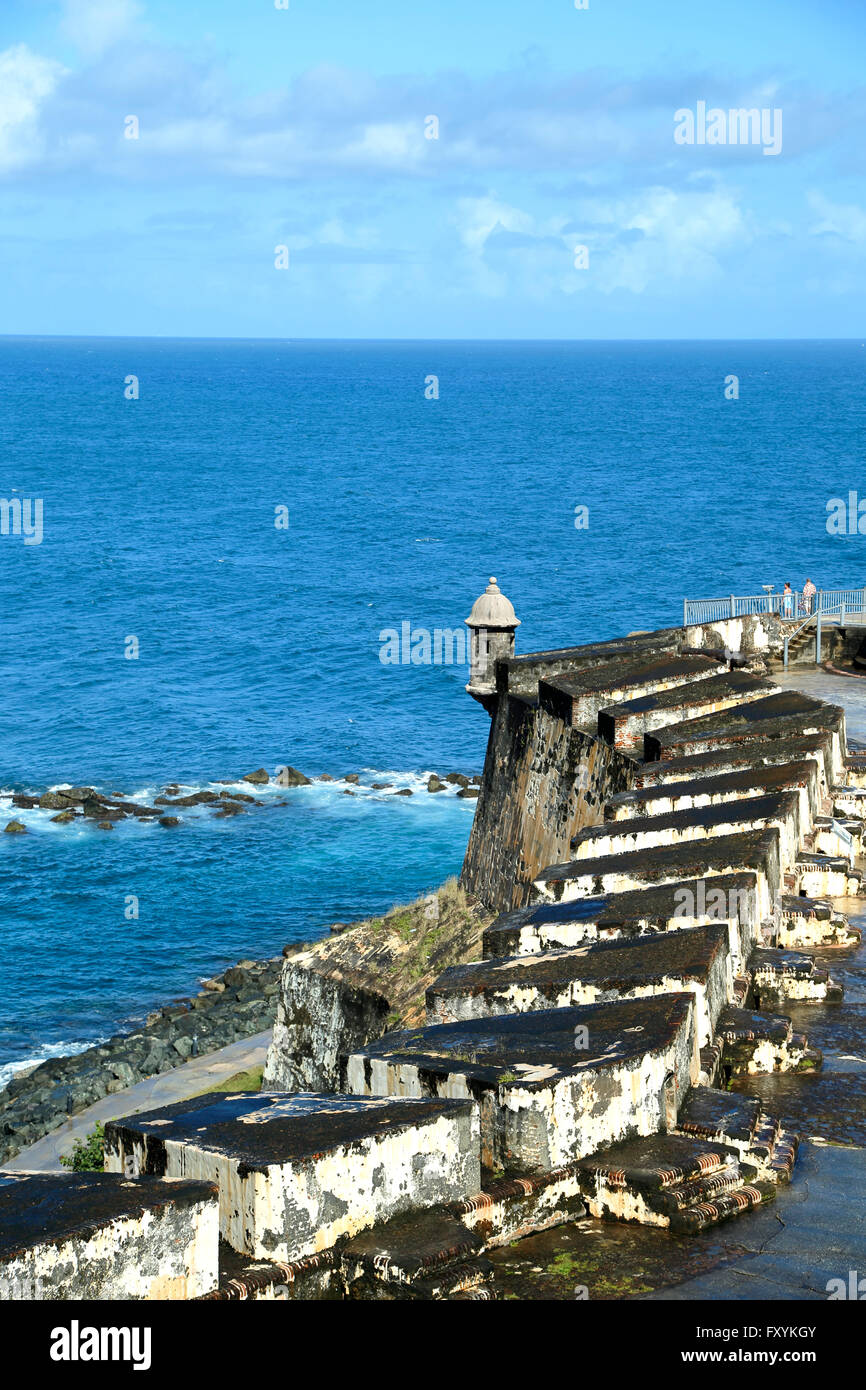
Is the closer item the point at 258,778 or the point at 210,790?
the point at 210,790

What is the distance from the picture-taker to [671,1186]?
6.41 meters

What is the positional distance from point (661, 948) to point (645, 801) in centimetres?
501

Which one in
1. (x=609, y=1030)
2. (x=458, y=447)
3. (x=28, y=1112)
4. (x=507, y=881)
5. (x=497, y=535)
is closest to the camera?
(x=609, y=1030)

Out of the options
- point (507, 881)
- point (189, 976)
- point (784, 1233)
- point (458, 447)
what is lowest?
point (189, 976)

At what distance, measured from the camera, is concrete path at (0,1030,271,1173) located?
26250 mm

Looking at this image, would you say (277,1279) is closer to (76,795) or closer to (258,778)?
(76,795)

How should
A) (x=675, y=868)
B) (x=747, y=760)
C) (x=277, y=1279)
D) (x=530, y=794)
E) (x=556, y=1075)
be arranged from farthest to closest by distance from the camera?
(x=530, y=794) → (x=747, y=760) → (x=675, y=868) → (x=556, y=1075) → (x=277, y=1279)

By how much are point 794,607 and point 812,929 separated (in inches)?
758

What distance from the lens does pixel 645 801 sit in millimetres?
13797

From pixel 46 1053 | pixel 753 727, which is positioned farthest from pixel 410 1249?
pixel 46 1053

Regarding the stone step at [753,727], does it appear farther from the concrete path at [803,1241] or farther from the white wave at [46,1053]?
the white wave at [46,1053]

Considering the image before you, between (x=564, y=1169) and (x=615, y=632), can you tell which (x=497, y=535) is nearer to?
(x=615, y=632)

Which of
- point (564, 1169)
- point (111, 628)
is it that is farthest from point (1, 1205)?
point (111, 628)

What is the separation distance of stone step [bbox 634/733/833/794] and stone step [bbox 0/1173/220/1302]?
969 centimetres
